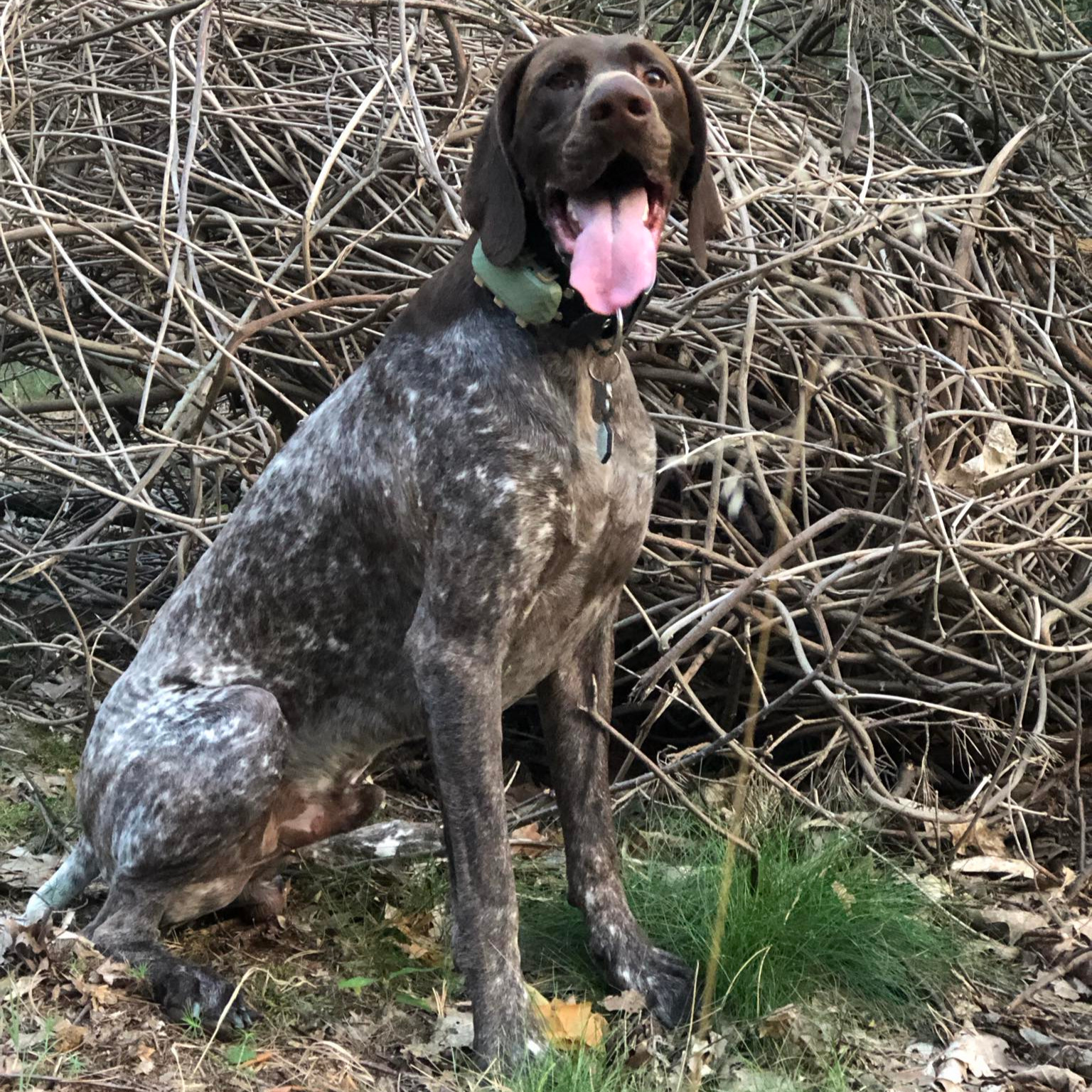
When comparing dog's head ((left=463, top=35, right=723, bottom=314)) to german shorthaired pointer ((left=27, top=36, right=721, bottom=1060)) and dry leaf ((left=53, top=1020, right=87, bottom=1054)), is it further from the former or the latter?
dry leaf ((left=53, top=1020, right=87, bottom=1054))

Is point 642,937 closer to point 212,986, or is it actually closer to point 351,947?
point 351,947

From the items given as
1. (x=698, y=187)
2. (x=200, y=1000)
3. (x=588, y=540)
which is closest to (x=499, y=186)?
(x=698, y=187)

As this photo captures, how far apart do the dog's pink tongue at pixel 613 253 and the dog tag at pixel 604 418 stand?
0.29 meters

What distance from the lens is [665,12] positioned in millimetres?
5242

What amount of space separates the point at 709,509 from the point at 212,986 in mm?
1774

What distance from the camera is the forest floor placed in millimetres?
2496

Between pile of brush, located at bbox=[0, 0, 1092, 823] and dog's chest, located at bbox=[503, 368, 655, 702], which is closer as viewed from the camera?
dog's chest, located at bbox=[503, 368, 655, 702]

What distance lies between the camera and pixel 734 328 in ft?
12.2

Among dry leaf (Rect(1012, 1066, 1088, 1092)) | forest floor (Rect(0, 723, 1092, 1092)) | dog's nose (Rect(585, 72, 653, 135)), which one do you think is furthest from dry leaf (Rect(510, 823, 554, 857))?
dog's nose (Rect(585, 72, 653, 135))

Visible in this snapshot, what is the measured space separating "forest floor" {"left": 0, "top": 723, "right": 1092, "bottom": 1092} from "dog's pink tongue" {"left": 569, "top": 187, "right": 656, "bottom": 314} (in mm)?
1358

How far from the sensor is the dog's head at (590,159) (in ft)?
8.00

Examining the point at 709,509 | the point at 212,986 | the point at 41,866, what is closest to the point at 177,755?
the point at 212,986

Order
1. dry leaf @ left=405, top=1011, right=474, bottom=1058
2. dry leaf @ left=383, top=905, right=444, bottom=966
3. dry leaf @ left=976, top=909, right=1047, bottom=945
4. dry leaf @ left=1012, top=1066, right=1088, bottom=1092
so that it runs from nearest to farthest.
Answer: dry leaf @ left=1012, top=1066, right=1088, bottom=1092 < dry leaf @ left=405, top=1011, right=474, bottom=1058 < dry leaf @ left=383, top=905, right=444, bottom=966 < dry leaf @ left=976, top=909, right=1047, bottom=945

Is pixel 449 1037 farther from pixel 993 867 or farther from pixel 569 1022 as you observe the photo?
pixel 993 867
